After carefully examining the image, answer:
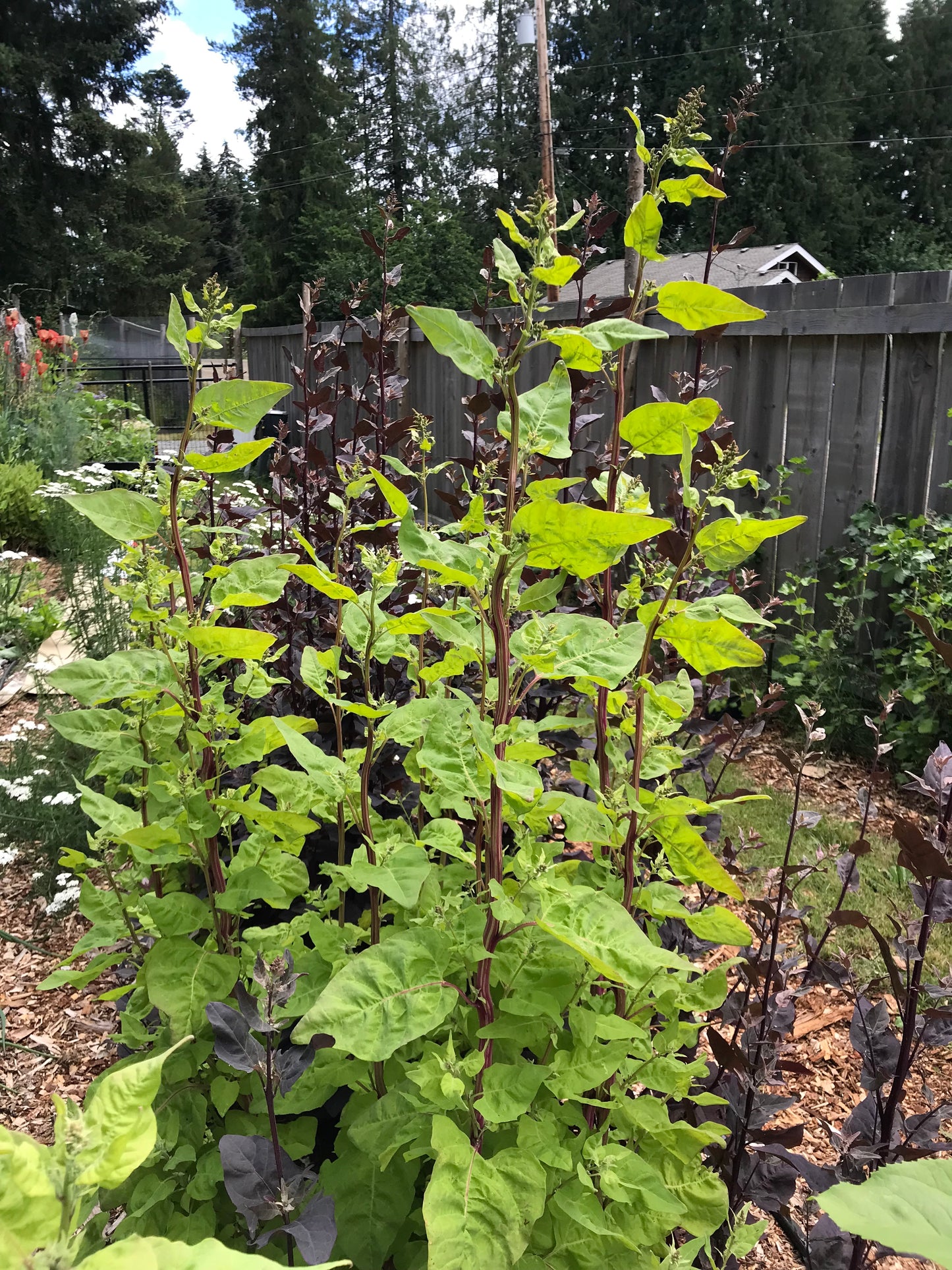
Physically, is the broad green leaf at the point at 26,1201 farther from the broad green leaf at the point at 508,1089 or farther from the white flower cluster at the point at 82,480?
the white flower cluster at the point at 82,480

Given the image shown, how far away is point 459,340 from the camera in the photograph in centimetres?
91

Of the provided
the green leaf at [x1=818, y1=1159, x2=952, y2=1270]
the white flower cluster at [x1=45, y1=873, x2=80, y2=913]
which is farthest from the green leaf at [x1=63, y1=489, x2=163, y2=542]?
the white flower cluster at [x1=45, y1=873, x2=80, y2=913]

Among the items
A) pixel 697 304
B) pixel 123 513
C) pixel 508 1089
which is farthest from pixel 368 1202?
pixel 697 304

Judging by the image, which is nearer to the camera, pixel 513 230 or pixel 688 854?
pixel 513 230

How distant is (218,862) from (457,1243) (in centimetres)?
63

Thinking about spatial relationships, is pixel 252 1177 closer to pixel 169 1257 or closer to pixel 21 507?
pixel 169 1257

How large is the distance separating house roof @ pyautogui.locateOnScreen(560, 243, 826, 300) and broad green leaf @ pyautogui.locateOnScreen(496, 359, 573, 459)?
1346 cm

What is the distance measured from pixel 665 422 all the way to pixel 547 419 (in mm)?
138

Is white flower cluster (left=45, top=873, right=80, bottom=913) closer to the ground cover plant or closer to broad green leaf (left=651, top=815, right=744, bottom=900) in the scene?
the ground cover plant

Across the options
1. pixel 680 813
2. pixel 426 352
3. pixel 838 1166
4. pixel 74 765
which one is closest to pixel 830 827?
pixel 838 1166

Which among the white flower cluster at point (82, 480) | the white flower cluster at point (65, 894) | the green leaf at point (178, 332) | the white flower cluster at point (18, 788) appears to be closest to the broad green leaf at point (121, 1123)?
the green leaf at point (178, 332)

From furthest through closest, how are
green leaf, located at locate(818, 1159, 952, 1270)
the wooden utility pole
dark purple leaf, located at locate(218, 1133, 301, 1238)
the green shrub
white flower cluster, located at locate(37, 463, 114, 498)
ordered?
the wooden utility pole
the green shrub
white flower cluster, located at locate(37, 463, 114, 498)
dark purple leaf, located at locate(218, 1133, 301, 1238)
green leaf, located at locate(818, 1159, 952, 1270)

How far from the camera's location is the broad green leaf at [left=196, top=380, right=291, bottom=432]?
1.07 metres

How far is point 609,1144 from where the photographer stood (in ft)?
3.27
